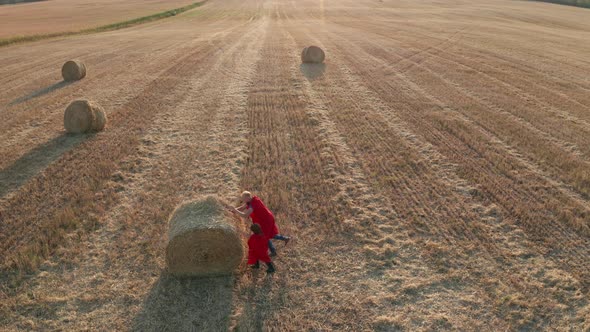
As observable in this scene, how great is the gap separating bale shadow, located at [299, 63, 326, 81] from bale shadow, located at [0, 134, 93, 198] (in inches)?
408

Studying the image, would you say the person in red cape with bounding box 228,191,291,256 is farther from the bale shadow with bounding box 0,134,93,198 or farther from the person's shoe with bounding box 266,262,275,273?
the bale shadow with bounding box 0,134,93,198

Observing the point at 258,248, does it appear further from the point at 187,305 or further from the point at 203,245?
the point at 187,305

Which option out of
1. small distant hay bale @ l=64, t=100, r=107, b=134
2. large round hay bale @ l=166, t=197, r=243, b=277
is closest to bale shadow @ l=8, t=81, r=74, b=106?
small distant hay bale @ l=64, t=100, r=107, b=134

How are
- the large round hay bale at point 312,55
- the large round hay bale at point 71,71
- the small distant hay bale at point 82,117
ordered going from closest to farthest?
the small distant hay bale at point 82,117
the large round hay bale at point 71,71
the large round hay bale at point 312,55

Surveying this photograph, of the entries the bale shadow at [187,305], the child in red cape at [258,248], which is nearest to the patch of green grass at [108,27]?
the bale shadow at [187,305]

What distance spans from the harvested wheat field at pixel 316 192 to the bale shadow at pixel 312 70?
0.31 m

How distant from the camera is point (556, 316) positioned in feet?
20.4

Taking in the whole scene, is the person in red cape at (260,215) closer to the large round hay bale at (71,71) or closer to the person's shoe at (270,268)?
the person's shoe at (270,268)

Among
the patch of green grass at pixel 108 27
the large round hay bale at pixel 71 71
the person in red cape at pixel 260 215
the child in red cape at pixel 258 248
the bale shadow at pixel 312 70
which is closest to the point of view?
the child in red cape at pixel 258 248

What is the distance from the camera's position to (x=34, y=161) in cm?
1126

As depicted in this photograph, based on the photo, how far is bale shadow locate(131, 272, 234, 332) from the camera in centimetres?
616

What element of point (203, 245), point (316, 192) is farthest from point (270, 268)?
point (316, 192)

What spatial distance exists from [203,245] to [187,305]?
971 mm

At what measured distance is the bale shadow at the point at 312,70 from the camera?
19562 millimetres
